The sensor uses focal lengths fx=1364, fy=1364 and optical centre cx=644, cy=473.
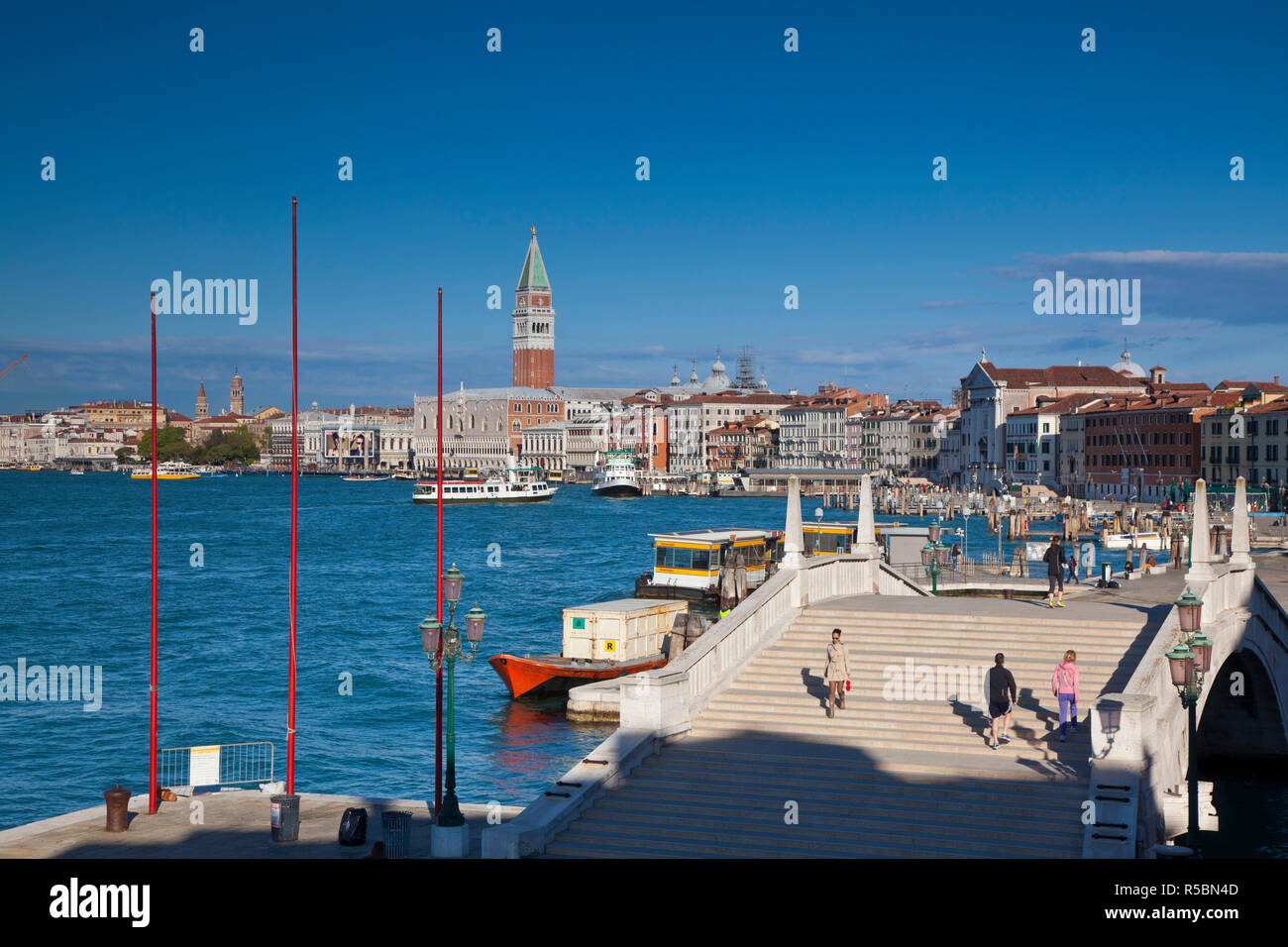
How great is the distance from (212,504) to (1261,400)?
94.9m

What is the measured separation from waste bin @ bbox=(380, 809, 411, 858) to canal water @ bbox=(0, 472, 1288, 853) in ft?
28.5

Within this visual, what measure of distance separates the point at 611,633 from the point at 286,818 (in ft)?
59.8

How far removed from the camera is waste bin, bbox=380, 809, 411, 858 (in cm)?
1370

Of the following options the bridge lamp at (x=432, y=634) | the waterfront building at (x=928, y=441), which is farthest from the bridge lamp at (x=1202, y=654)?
the waterfront building at (x=928, y=441)

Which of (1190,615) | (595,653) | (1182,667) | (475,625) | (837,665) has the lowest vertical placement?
(595,653)

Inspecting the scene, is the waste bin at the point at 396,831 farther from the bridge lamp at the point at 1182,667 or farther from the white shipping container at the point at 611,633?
the white shipping container at the point at 611,633

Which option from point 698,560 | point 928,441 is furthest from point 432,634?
point 928,441

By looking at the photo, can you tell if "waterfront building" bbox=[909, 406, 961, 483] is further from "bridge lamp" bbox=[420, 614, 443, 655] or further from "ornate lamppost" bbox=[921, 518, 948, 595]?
"bridge lamp" bbox=[420, 614, 443, 655]

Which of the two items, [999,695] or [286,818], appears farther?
[286,818]

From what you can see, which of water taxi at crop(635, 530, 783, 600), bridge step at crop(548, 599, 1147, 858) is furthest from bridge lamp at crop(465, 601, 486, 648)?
water taxi at crop(635, 530, 783, 600)

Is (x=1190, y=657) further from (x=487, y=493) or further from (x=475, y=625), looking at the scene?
(x=487, y=493)

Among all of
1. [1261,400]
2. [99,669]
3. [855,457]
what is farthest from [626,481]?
[99,669]

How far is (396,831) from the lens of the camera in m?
13.9

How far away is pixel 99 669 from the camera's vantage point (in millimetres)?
36156
